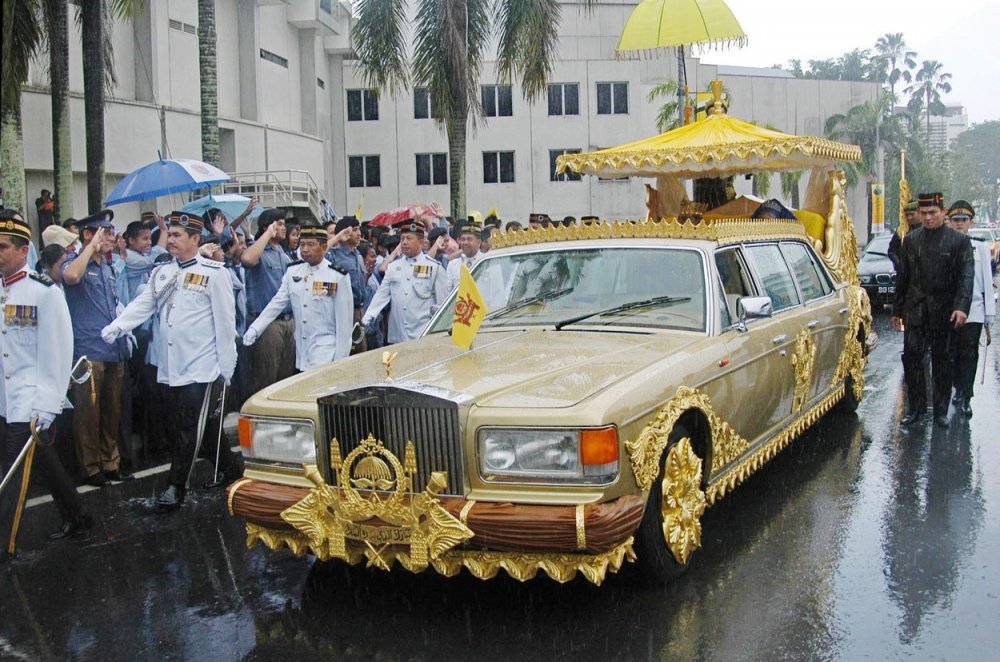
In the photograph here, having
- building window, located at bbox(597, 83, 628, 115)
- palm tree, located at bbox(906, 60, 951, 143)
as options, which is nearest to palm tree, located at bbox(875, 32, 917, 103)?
palm tree, located at bbox(906, 60, 951, 143)

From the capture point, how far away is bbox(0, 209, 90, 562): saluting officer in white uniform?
5.56 metres

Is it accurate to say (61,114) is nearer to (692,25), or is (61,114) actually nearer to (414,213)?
(414,213)

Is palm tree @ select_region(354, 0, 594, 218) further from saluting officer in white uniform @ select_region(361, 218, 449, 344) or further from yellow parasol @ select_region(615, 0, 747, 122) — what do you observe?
saluting officer in white uniform @ select_region(361, 218, 449, 344)

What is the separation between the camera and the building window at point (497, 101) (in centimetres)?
4175

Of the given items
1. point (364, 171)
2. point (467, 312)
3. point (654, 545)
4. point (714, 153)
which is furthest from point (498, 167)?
point (654, 545)

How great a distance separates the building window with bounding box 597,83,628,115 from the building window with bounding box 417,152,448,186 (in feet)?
22.8

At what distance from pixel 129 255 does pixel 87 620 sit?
4645 mm

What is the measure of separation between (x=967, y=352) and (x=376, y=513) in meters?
6.14

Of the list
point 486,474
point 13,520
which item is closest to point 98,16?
point 13,520

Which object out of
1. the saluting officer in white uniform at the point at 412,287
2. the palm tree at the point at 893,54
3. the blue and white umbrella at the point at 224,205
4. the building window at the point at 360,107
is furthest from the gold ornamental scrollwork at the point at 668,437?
the palm tree at the point at 893,54

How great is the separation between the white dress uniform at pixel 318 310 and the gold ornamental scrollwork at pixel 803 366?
3.25m

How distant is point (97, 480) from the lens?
23.5ft

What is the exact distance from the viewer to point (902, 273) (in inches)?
341

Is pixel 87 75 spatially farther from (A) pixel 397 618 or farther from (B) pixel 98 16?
(A) pixel 397 618
